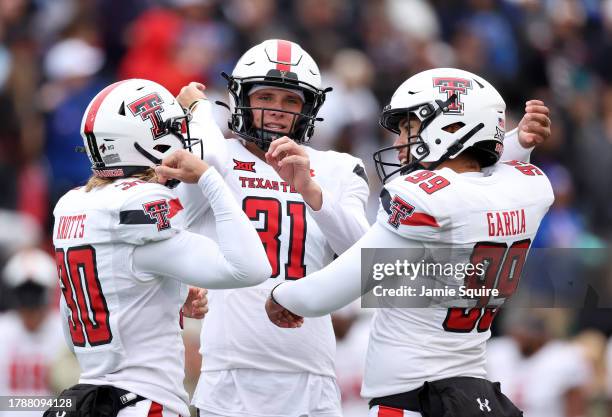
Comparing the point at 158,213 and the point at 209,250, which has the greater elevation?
the point at 158,213

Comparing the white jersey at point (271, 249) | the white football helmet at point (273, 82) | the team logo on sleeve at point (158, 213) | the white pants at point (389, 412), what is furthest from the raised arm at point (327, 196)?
the white pants at point (389, 412)

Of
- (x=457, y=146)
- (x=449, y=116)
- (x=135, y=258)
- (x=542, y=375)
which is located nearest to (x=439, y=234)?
(x=457, y=146)

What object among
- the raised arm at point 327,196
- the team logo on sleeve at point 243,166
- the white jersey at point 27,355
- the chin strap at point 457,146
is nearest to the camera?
the chin strap at point 457,146

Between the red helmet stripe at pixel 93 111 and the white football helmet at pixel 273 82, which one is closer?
the red helmet stripe at pixel 93 111

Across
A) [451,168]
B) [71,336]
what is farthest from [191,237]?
[451,168]

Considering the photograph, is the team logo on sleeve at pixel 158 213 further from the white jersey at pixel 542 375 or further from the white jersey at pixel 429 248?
the white jersey at pixel 542 375

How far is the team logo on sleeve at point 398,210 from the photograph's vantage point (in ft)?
18.6

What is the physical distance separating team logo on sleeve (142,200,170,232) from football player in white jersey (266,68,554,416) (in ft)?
2.25

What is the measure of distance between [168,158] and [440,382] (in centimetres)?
163

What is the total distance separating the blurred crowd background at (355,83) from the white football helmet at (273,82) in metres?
4.34

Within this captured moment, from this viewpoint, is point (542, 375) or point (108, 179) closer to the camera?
point (108, 179)

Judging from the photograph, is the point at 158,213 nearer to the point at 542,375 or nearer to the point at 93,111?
the point at 93,111

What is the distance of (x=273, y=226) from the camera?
6.69 metres

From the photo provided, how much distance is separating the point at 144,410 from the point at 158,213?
0.91 metres
